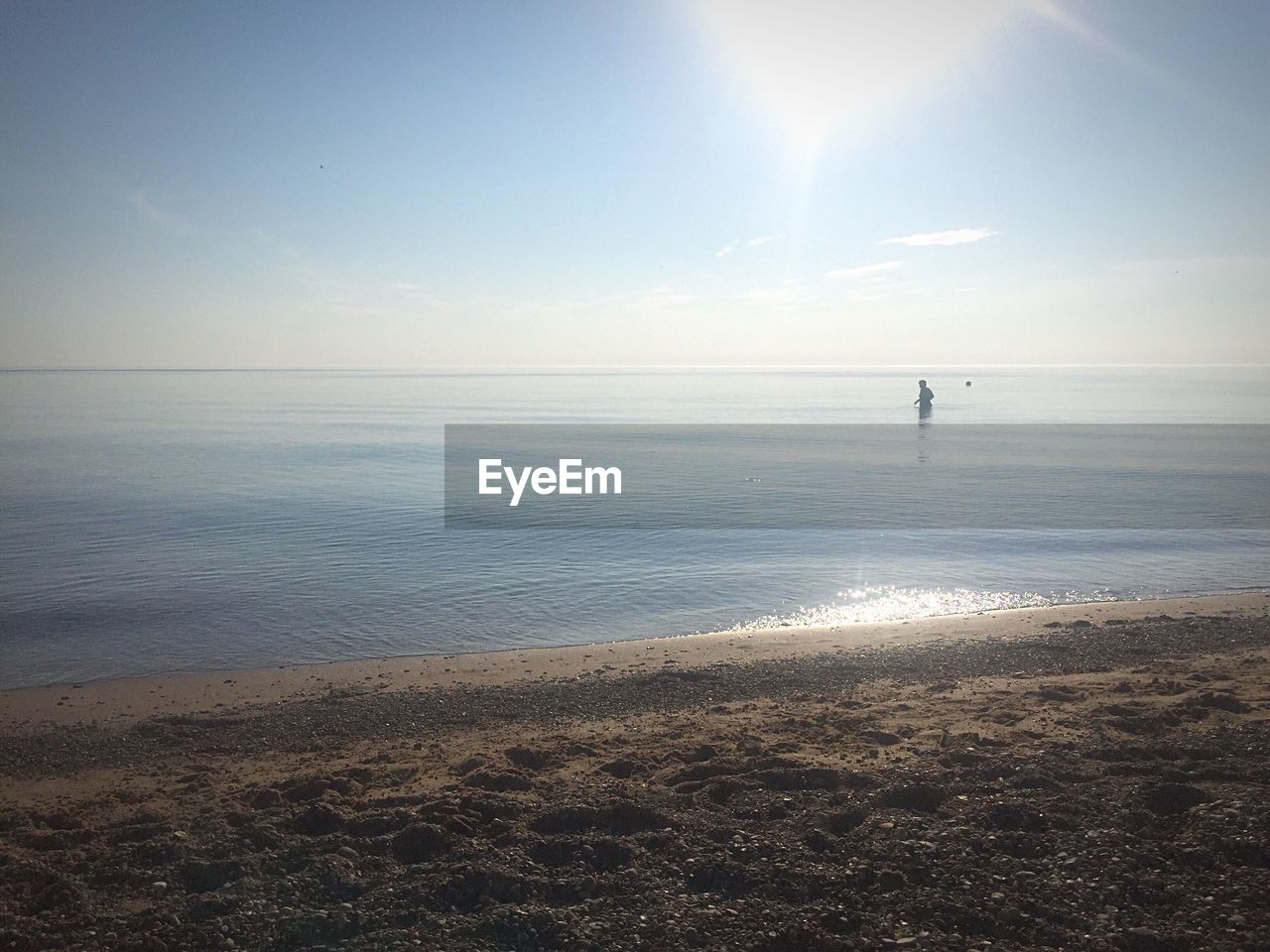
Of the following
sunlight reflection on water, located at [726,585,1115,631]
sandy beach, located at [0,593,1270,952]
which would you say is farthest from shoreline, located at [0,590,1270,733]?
sunlight reflection on water, located at [726,585,1115,631]

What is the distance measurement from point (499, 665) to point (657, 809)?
5614 millimetres

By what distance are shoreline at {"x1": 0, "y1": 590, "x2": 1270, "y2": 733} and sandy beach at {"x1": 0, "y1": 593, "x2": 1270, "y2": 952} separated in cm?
11

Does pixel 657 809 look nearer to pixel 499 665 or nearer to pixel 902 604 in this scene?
pixel 499 665

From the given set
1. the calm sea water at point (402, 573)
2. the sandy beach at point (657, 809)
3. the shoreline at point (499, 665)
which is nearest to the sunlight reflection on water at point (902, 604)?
the calm sea water at point (402, 573)

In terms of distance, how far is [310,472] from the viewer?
33.8 metres

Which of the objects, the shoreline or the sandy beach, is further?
the shoreline

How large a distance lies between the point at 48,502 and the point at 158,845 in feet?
80.8

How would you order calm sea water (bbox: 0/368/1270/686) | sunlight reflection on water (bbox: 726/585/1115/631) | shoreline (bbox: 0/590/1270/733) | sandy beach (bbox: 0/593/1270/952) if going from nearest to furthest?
sandy beach (bbox: 0/593/1270/952)
shoreline (bbox: 0/590/1270/733)
calm sea water (bbox: 0/368/1270/686)
sunlight reflection on water (bbox: 726/585/1115/631)

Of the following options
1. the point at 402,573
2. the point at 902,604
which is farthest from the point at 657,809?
the point at 402,573

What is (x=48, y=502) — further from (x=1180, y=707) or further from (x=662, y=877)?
(x=1180, y=707)

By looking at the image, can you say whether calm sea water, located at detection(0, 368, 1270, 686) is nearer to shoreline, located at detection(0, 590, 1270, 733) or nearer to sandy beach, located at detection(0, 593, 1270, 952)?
shoreline, located at detection(0, 590, 1270, 733)

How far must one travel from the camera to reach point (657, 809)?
6.89 m

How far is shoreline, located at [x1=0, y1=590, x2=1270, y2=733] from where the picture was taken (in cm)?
1063

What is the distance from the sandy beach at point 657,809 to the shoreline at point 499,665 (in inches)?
4.3
